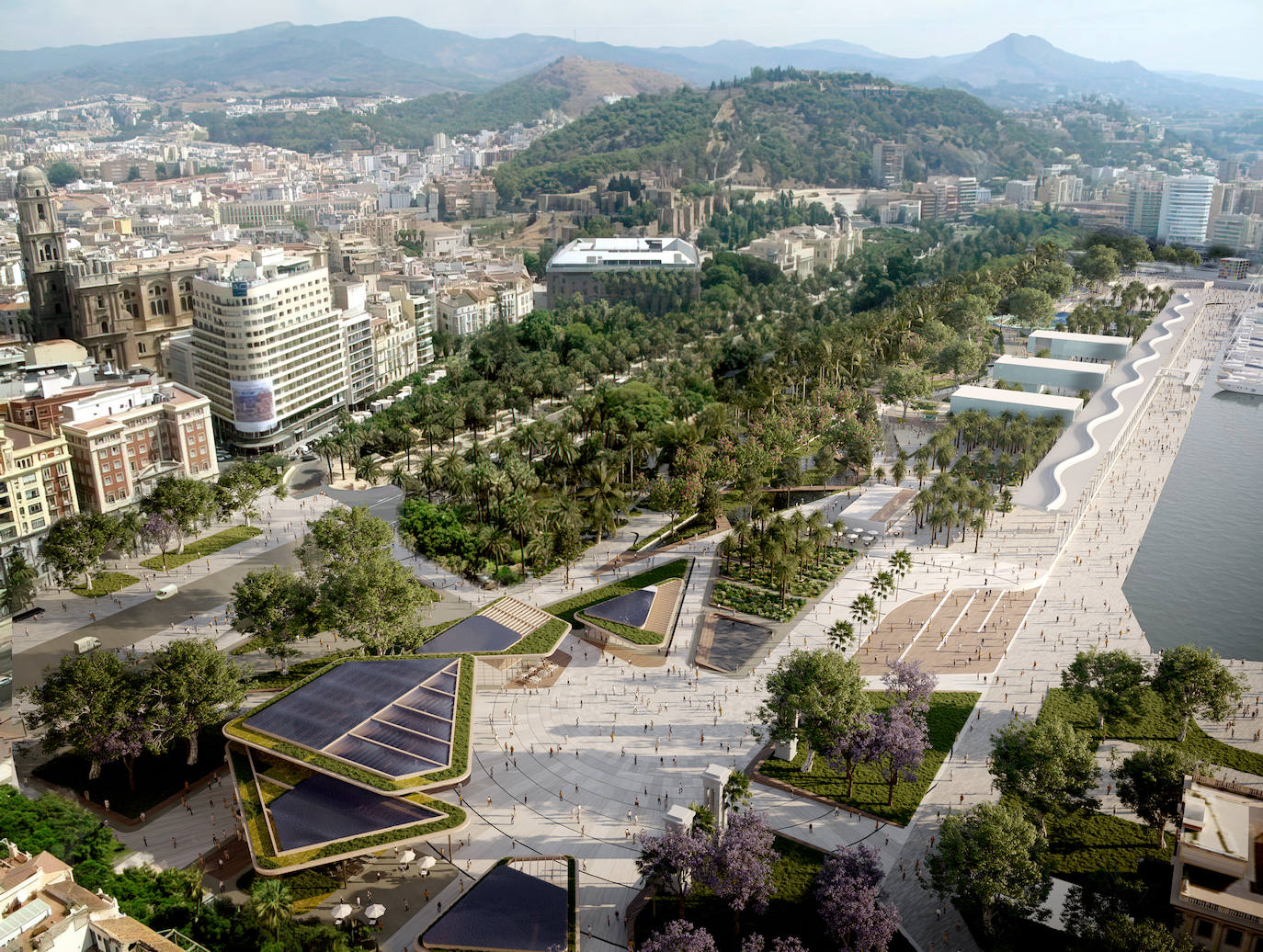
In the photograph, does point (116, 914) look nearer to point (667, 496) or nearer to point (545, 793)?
point (545, 793)

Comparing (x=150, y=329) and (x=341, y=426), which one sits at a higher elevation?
(x=150, y=329)

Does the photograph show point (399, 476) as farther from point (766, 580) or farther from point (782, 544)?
point (782, 544)

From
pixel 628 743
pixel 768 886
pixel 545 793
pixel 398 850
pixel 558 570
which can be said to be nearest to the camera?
pixel 768 886

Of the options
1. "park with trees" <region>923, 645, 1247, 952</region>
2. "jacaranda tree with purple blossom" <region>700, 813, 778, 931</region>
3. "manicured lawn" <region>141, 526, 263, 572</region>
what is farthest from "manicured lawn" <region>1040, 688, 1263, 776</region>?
"manicured lawn" <region>141, 526, 263, 572</region>

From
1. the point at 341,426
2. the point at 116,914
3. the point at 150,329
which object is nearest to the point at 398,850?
the point at 116,914

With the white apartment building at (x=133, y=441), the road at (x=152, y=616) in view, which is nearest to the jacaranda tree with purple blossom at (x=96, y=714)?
the road at (x=152, y=616)

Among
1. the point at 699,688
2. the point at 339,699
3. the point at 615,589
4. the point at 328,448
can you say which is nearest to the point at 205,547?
the point at 328,448

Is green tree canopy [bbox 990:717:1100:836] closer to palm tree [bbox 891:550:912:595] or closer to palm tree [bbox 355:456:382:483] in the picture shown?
palm tree [bbox 891:550:912:595]

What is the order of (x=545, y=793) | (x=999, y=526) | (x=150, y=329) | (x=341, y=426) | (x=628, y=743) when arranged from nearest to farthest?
1. (x=545, y=793)
2. (x=628, y=743)
3. (x=999, y=526)
4. (x=341, y=426)
5. (x=150, y=329)
